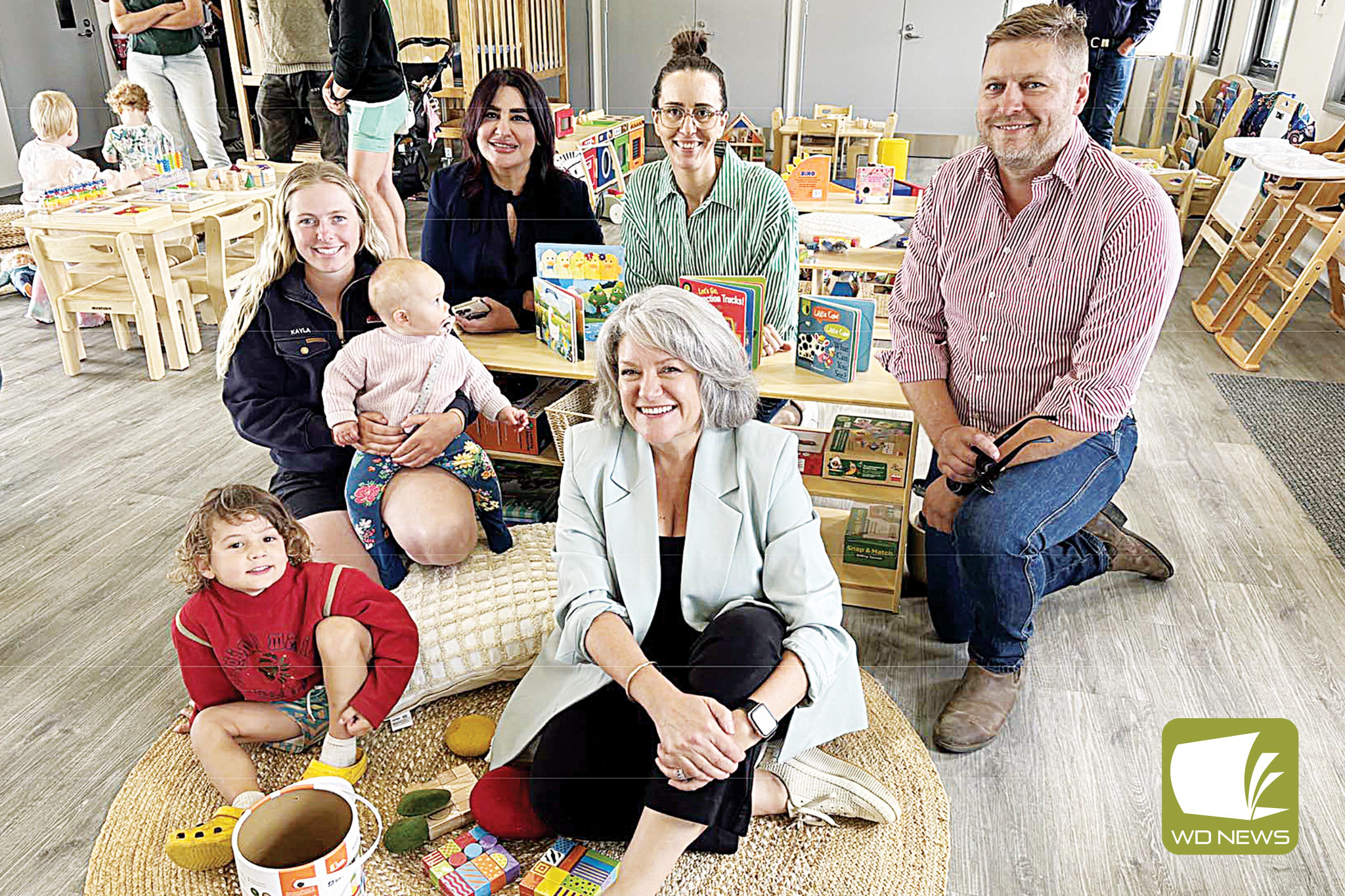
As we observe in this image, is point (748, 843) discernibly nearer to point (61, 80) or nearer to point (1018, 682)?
point (1018, 682)

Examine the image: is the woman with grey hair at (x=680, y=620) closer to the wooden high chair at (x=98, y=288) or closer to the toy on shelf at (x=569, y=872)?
the toy on shelf at (x=569, y=872)

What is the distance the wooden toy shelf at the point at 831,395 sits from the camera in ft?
5.80

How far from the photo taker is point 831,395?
1761 mm

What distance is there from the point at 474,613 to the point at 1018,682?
2.91ft

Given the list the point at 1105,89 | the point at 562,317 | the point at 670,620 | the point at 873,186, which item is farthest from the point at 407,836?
the point at 873,186

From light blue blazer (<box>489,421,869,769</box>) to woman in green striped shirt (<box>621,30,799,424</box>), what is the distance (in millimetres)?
616

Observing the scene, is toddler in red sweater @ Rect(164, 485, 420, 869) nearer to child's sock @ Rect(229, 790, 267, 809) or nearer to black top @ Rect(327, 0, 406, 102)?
child's sock @ Rect(229, 790, 267, 809)

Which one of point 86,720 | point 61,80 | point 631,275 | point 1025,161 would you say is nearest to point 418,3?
point 631,275

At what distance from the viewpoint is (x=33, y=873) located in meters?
1.35

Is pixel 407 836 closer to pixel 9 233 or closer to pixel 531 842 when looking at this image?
pixel 531 842

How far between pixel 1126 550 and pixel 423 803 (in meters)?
1.39

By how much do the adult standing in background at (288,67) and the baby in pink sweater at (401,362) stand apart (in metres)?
0.39

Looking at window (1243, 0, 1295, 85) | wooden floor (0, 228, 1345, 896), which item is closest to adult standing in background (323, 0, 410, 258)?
wooden floor (0, 228, 1345, 896)

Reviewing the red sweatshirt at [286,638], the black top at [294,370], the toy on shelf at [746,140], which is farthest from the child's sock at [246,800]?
the toy on shelf at [746,140]
